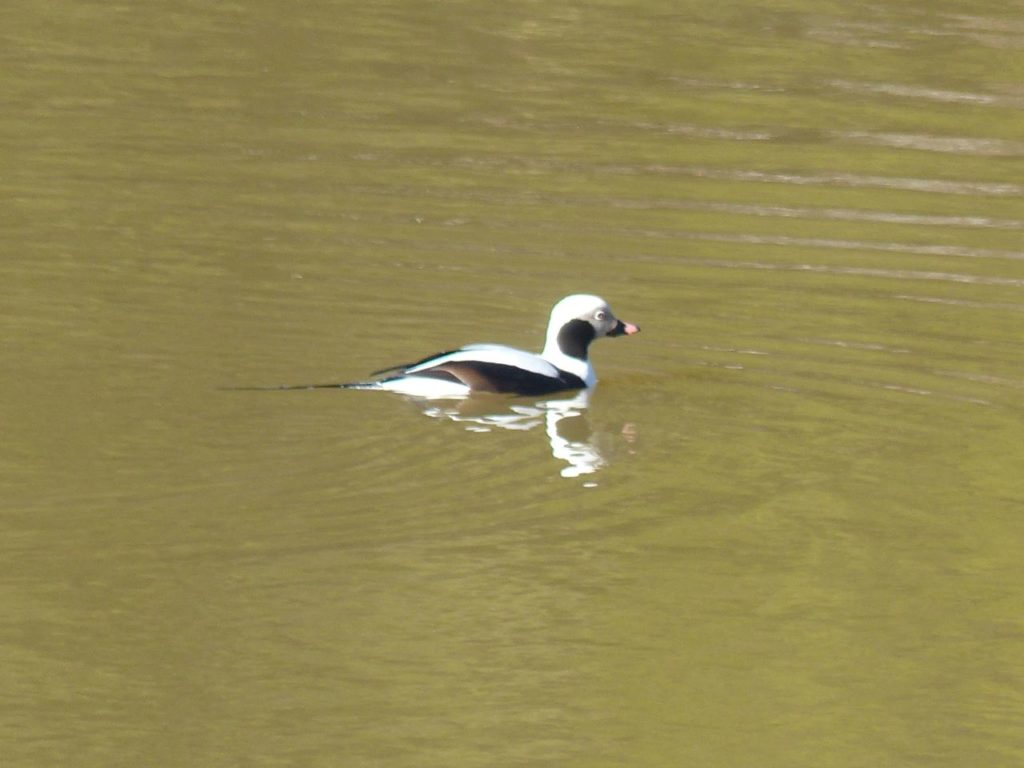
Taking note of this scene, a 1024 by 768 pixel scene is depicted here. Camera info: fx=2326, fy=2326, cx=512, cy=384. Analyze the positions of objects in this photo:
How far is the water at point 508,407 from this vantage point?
A: 834 centimetres

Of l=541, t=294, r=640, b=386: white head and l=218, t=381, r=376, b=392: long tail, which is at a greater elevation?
l=541, t=294, r=640, b=386: white head

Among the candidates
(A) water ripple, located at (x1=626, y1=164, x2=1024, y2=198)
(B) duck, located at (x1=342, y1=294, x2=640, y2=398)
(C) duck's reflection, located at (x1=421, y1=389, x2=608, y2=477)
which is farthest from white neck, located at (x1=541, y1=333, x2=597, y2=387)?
(A) water ripple, located at (x1=626, y1=164, x2=1024, y2=198)

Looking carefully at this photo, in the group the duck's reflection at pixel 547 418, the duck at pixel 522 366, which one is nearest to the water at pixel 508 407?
the duck's reflection at pixel 547 418

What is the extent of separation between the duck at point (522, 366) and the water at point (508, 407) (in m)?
0.18

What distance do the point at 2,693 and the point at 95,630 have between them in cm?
60

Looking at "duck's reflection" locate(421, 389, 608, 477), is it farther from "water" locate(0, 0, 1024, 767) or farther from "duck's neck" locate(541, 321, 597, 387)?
"duck's neck" locate(541, 321, 597, 387)

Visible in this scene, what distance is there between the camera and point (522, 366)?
12.2 metres

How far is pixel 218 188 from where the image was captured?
1625 cm

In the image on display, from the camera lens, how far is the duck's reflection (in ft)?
36.7

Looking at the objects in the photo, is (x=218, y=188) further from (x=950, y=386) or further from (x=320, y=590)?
(x=320, y=590)

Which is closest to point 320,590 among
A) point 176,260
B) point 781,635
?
point 781,635

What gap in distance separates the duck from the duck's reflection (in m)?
0.08

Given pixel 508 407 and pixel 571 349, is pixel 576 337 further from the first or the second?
pixel 508 407

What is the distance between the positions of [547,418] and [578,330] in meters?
0.92
